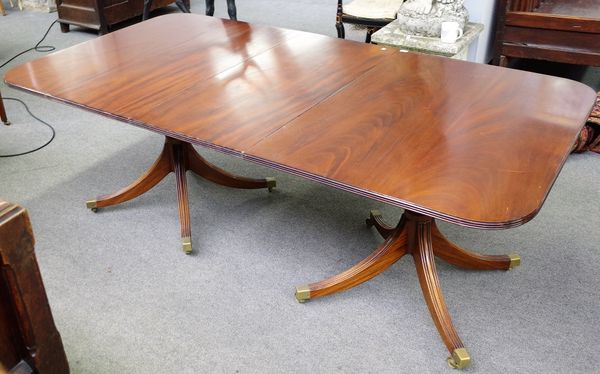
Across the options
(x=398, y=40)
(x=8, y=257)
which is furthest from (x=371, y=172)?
(x=398, y=40)

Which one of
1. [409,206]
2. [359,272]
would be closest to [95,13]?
[359,272]

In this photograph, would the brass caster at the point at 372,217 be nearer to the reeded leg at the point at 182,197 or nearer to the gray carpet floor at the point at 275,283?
the gray carpet floor at the point at 275,283

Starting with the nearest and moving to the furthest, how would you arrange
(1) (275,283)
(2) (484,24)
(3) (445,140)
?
(3) (445,140), (1) (275,283), (2) (484,24)

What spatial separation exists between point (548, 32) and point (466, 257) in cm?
150

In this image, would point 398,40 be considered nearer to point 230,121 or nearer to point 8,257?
point 230,121

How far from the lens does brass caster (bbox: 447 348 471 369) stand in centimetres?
153

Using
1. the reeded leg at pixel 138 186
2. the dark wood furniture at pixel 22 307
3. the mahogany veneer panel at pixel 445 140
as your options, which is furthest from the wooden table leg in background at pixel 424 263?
the dark wood furniture at pixel 22 307

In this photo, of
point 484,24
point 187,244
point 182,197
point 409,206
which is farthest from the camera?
point 484,24

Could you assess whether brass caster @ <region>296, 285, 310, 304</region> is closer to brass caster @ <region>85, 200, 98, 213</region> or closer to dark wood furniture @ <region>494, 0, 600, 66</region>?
brass caster @ <region>85, 200, 98, 213</region>

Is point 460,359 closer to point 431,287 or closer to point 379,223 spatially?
point 431,287

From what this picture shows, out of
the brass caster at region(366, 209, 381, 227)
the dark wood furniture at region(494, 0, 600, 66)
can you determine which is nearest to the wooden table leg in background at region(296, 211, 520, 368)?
the brass caster at region(366, 209, 381, 227)

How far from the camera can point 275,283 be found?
6.08 feet

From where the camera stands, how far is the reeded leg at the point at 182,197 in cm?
198

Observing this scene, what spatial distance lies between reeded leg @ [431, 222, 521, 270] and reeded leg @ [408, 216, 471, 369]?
0.09m
